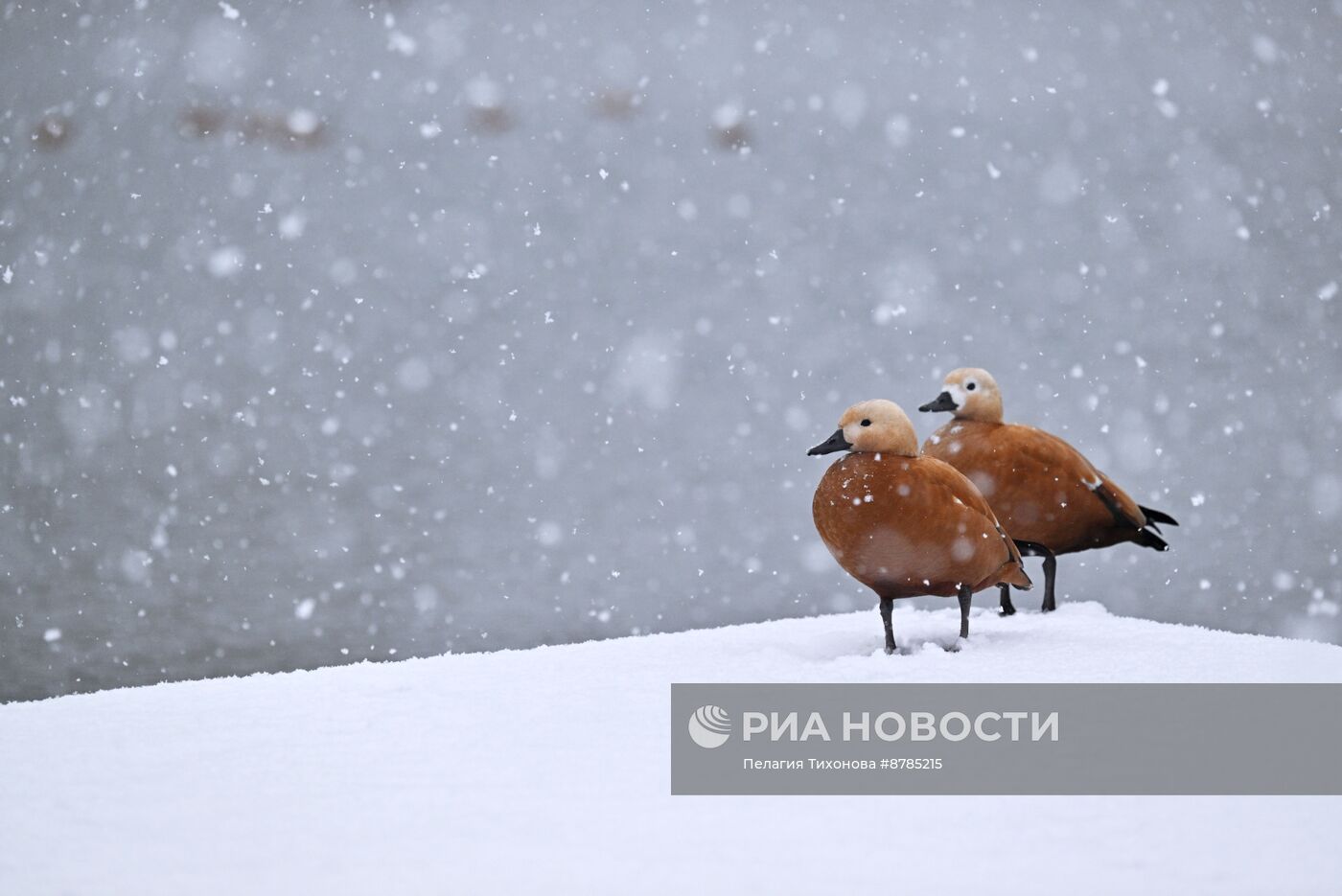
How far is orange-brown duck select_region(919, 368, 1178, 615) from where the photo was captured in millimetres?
1573

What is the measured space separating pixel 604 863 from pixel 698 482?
4.12ft

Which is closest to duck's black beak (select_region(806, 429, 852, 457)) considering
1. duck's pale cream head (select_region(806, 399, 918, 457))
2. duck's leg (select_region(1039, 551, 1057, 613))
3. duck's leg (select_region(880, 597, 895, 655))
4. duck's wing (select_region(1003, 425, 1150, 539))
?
duck's pale cream head (select_region(806, 399, 918, 457))

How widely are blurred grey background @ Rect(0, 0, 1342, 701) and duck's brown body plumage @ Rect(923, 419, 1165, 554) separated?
0.37m

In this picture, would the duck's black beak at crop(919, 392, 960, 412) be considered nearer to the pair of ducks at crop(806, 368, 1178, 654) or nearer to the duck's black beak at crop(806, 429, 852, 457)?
the pair of ducks at crop(806, 368, 1178, 654)

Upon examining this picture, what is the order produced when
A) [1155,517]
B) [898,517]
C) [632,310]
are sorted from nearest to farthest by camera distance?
[898,517]
[1155,517]
[632,310]

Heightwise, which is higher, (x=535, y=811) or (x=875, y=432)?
(x=875, y=432)

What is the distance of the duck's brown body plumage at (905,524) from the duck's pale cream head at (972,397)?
253 millimetres

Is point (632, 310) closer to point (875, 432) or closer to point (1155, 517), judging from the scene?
point (875, 432)

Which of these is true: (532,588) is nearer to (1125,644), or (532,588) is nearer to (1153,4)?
Result: (1125,644)

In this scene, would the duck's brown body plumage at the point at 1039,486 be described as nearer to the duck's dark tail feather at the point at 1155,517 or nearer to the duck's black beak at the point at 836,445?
the duck's dark tail feather at the point at 1155,517

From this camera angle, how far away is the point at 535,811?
0.90 meters

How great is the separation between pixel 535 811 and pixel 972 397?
1019 millimetres

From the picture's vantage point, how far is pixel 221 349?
2066 mm

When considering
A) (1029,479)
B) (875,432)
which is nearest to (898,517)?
(875,432)
